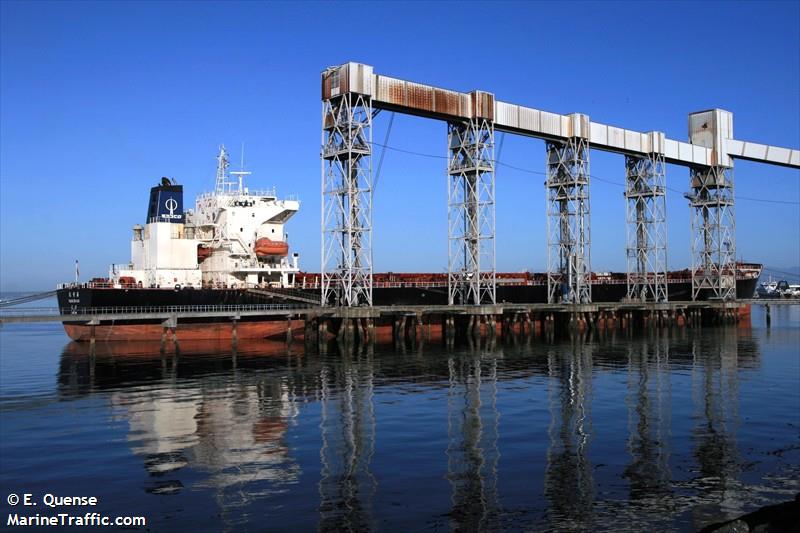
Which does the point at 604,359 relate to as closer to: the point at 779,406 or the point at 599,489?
the point at 779,406

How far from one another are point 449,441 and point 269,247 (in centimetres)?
3188

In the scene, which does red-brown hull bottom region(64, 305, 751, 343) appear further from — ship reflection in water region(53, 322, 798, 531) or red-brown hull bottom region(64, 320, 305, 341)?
ship reflection in water region(53, 322, 798, 531)

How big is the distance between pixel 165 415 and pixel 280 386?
5.94m

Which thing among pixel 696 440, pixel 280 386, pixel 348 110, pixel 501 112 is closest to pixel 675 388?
pixel 696 440

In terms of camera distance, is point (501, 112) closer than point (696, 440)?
No

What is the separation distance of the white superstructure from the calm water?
13100 mm

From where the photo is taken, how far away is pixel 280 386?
2622cm

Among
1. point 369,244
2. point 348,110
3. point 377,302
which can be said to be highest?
point 348,110

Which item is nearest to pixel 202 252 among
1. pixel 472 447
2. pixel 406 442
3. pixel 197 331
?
pixel 197 331

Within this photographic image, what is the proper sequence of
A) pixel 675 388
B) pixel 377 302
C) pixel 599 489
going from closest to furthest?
pixel 599 489 < pixel 675 388 < pixel 377 302

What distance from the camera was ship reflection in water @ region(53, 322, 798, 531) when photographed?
40.8 feet

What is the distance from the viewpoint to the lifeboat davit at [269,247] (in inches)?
1852

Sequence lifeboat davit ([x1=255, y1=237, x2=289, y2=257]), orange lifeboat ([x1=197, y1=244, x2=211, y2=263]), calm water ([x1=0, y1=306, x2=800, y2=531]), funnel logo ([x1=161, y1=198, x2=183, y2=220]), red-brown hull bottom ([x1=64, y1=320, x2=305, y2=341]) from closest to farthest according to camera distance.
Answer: calm water ([x1=0, y1=306, x2=800, y2=531])
red-brown hull bottom ([x1=64, y1=320, x2=305, y2=341])
funnel logo ([x1=161, y1=198, x2=183, y2=220])
lifeboat davit ([x1=255, y1=237, x2=289, y2=257])
orange lifeboat ([x1=197, y1=244, x2=211, y2=263])

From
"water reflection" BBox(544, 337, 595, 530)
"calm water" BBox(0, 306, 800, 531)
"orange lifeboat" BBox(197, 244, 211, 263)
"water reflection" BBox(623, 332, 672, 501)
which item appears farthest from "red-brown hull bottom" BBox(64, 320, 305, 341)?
"water reflection" BBox(623, 332, 672, 501)
